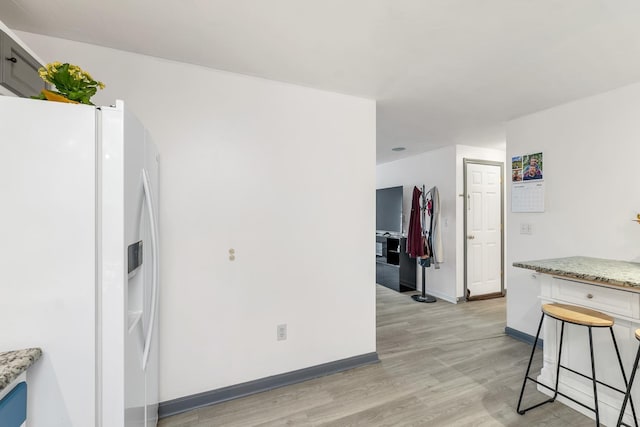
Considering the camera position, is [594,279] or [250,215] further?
[250,215]

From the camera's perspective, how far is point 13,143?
947mm

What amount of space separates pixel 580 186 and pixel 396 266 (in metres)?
2.86

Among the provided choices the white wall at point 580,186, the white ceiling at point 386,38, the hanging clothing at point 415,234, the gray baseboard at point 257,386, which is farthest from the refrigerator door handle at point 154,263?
the hanging clothing at point 415,234

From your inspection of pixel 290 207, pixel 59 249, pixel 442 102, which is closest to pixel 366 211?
pixel 290 207

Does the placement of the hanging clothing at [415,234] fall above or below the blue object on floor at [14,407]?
above

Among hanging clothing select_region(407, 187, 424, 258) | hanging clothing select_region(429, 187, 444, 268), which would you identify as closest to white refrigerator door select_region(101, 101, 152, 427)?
hanging clothing select_region(407, 187, 424, 258)

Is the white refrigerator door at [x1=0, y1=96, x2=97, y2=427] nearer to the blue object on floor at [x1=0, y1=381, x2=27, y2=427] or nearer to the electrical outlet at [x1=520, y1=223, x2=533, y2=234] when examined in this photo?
the blue object on floor at [x1=0, y1=381, x2=27, y2=427]

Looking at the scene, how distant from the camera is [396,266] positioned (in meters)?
4.94

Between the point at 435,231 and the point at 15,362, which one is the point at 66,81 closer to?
the point at 15,362

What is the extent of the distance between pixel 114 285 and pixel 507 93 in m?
3.03

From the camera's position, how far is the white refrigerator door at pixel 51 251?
946 millimetres

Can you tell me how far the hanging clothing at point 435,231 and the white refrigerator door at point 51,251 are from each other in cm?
418

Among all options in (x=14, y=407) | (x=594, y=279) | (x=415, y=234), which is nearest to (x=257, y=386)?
(x=14, y=407)

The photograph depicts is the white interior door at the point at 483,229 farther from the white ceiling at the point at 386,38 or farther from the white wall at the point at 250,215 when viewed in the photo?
the white wall at the point at 250,215
